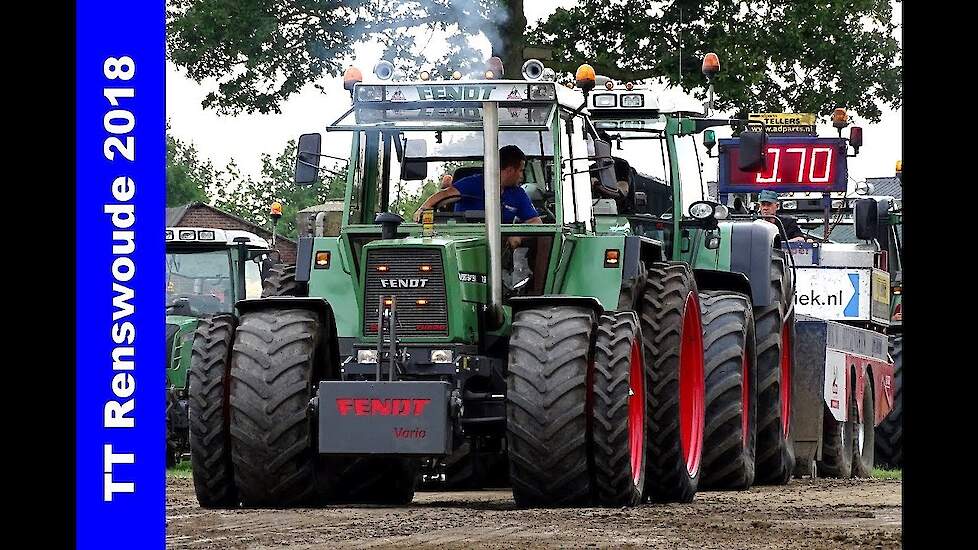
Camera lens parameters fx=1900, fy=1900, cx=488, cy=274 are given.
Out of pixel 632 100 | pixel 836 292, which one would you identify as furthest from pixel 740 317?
pixel 836 292

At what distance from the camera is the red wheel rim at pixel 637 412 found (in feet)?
35.6

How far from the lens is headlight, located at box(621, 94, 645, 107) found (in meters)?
14.3

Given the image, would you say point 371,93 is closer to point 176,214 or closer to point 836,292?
point 836,292

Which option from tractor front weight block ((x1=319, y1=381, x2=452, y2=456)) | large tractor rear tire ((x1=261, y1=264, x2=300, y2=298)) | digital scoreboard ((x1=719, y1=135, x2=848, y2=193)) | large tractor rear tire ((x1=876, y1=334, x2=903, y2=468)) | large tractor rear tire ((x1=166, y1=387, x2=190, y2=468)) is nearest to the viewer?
tractor front weight block ((x1=319, y1=381, x2=452, y2=456))

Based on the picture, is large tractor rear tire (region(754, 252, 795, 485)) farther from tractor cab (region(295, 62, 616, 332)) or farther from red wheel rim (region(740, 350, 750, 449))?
tractor cab (region(295, 62, 616, 332))

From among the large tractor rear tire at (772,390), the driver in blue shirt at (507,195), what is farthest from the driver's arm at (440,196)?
the large tractor rear tire at (772,390)

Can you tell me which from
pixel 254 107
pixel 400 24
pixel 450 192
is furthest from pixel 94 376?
Result: pixel 254 107

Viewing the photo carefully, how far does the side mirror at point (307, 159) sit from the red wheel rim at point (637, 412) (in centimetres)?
226

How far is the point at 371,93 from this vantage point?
1164 centimetres

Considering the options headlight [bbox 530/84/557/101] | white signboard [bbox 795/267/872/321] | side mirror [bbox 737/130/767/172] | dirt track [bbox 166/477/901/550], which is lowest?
dirt track [bbox 166/477/901/550]

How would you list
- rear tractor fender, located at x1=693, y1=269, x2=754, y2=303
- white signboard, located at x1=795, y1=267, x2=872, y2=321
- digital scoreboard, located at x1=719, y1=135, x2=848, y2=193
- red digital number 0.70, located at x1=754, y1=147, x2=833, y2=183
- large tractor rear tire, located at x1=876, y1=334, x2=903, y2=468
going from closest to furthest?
rear tractor fender, located at x1=693, y1=269, x2=754, y2=303 < white signboard, located at x1=795, y1=267, x2=872, y2=321 < large tractor rear tire, located at x1=876, y1=334, x2=903, y2=468 < digital scoreboard, located at x1=719, y1=135, x2=848, y2=193 < red digital number 0.70, located at x1=754, y1=147, x2=833, y2=183

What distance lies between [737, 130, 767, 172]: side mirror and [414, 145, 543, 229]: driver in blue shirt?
6.41ft

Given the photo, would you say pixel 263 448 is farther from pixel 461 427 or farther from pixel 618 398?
pixel 618 398

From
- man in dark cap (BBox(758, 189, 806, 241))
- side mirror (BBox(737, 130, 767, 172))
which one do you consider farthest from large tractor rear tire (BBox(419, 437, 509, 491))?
man in dark cap (BBox(758, 189, 806, 241))
